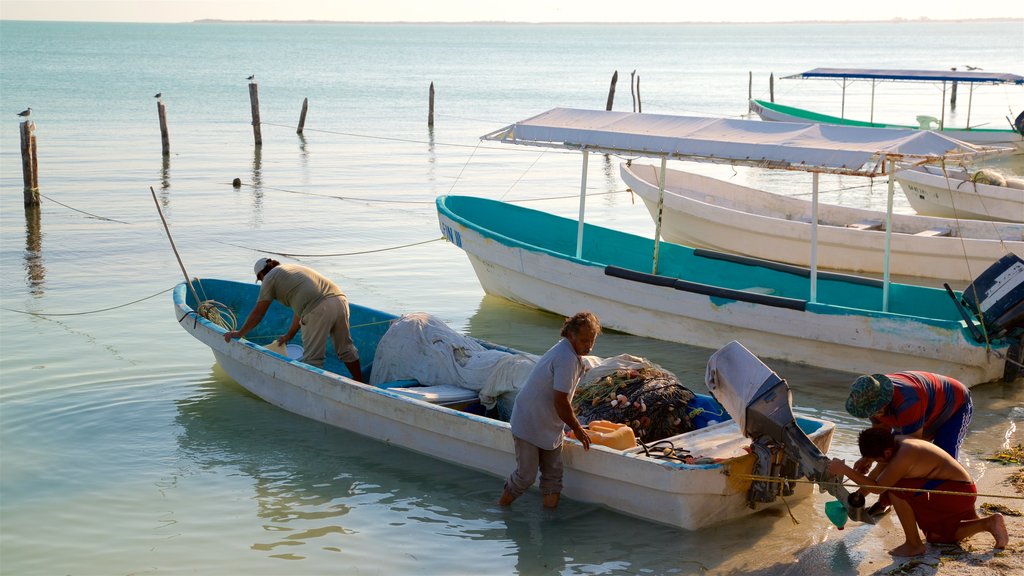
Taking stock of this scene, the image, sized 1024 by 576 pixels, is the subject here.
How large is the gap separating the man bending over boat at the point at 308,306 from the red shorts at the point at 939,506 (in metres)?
4.56

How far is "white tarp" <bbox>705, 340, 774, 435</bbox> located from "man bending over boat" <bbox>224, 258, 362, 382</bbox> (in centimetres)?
340

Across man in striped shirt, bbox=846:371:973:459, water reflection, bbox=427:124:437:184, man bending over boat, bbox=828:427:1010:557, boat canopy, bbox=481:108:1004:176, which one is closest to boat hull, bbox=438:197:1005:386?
boat canopy, bbox=481:108:1004:176

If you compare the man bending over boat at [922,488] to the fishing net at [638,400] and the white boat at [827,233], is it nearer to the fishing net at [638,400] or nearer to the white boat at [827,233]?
the fishing net at [638,400]

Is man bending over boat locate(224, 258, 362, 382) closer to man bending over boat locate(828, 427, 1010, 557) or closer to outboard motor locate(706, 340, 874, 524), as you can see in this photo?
outboard motor locate(706, 340, 874, 524)

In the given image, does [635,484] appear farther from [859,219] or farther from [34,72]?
[34,72]

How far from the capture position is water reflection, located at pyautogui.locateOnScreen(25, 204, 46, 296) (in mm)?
13711

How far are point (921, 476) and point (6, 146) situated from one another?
28.2 meters

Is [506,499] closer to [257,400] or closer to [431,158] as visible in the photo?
[257,400]

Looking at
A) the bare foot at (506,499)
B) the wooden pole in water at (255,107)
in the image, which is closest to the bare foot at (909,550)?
the bare foot at (506,499)

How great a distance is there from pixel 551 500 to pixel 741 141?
463 centimetres

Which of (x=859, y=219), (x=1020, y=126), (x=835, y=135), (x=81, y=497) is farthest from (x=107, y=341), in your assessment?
(x=1020, y=126)

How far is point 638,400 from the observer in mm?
7340

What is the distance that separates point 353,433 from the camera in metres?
8.38

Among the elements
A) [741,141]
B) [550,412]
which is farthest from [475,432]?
[741,141]
